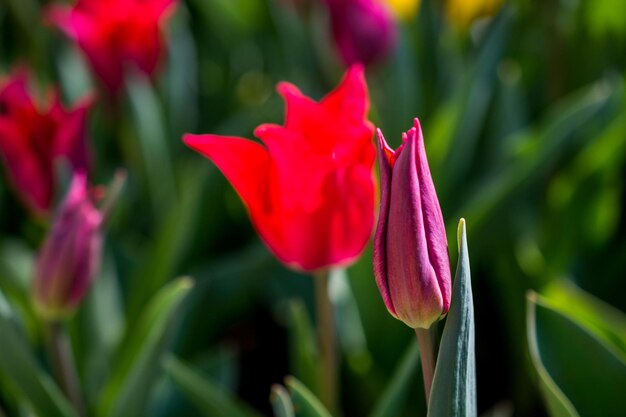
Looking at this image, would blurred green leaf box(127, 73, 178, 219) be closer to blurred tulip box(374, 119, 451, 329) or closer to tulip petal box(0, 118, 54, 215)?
tulip petal box(0, 118, 54, 215)

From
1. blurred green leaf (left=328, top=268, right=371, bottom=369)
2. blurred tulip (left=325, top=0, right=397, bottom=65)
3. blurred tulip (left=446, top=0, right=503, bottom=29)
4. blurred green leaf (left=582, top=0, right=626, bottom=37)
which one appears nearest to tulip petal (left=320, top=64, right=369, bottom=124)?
blurred green leaf (left=328, top=268, right=371, bottom=369)

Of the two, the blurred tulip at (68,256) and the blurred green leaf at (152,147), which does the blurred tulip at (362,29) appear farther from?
the blurred tulip at (68,256)

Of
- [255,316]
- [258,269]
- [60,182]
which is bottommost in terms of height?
[255,316]

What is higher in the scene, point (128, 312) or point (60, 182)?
point (60, 182)

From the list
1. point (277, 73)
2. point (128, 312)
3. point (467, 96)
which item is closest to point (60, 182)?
point (128, 312)

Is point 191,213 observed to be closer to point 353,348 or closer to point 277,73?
point 353,348

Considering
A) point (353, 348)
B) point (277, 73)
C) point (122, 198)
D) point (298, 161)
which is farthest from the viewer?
point (277, 73)

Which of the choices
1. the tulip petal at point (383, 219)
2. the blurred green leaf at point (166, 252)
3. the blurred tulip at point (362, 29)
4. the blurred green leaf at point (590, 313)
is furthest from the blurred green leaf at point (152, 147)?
the tulip petal at point (383, 219)
